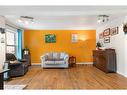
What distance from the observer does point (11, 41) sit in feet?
32.6

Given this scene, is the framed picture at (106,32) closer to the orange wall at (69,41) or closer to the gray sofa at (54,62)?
the orange wall at (69,41)

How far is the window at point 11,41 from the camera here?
9.32m

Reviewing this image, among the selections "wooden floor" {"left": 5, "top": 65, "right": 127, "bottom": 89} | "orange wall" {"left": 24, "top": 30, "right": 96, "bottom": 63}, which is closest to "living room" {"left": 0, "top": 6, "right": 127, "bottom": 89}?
"orange wall" {"left": 24, "top": 30, "right": 96, "bottom": 63}

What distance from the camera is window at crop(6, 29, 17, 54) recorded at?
9320 mm

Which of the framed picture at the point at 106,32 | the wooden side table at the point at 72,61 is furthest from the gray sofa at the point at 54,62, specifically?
the framed picture at the point at 106,32

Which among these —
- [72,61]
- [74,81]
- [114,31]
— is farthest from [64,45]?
[74,81]

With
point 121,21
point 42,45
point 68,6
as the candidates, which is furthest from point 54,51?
point 68,6

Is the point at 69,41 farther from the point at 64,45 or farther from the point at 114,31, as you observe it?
the point at 114,31

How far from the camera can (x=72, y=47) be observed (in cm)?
1177

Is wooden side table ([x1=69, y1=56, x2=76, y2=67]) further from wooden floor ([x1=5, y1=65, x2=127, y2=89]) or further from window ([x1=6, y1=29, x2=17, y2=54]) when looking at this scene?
wooden floor ([x1=5, y1=65, x2=127, y2=89])
